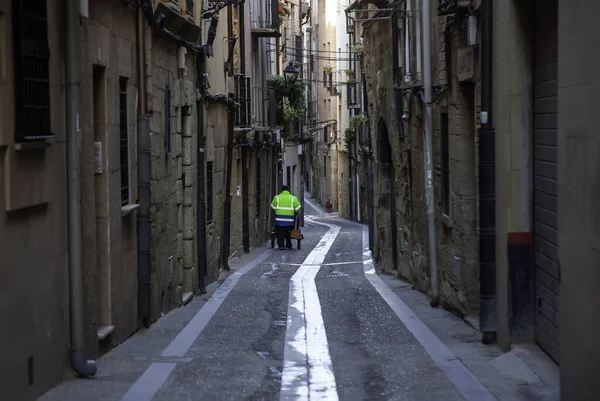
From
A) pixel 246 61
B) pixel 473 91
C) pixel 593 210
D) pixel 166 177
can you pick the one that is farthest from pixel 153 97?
pixel 246 61

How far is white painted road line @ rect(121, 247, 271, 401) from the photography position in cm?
778

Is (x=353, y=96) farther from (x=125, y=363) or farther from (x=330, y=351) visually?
(x=125, y=363)

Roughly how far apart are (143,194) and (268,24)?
23.3 m

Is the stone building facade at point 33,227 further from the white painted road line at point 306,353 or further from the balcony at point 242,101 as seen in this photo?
the balcony at point 242,101

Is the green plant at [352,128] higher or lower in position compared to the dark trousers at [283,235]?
higher

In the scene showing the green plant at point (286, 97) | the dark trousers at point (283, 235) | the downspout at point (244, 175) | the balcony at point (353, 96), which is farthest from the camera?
the balcony at point (353, 96)

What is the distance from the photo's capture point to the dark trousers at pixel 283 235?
28.0 meters

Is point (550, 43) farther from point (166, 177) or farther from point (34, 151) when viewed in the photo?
point (166, 177)

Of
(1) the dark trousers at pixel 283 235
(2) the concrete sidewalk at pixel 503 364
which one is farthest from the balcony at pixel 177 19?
(1) the dark trousers at pixel 283 235

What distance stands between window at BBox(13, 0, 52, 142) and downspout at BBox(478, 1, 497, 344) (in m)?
4.18

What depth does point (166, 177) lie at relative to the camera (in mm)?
13969

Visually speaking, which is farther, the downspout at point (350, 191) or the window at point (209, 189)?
the downspout at point (350, 191)

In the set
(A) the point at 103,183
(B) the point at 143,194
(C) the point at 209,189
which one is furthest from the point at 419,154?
(A) the point at 103,183

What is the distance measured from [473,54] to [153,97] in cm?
414
